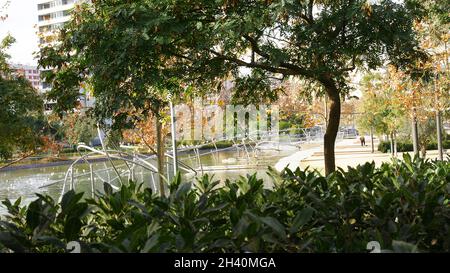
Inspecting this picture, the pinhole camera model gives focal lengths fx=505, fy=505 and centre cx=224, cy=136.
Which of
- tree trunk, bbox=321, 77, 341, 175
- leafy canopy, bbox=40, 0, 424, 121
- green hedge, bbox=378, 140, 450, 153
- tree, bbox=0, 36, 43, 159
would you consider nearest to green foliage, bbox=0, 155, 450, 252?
leafy canopy, bbox=40, 0, 424, 121

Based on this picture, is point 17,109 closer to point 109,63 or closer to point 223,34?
point 109,63

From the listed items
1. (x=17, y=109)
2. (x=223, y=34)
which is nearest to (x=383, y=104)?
(x=17, y=109)

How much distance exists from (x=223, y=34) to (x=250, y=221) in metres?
3.02

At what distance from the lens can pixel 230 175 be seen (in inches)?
797

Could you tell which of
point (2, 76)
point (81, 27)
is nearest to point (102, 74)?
point (81, 27)

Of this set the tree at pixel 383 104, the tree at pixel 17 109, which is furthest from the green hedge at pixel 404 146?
the tree at pixel 17 109

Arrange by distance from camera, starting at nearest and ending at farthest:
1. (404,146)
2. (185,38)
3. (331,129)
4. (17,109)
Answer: (185,38)
(331,129)
(17,109)
(404,146)

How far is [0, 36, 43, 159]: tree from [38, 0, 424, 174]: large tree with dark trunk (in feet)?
13.5

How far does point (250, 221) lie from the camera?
2.18 meters

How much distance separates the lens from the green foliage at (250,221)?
2.11 metres

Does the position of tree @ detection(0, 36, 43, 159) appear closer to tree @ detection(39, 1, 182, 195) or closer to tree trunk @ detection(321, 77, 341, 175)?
tree @ detection(39, 1, 182, 195)

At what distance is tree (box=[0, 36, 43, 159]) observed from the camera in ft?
30.8
